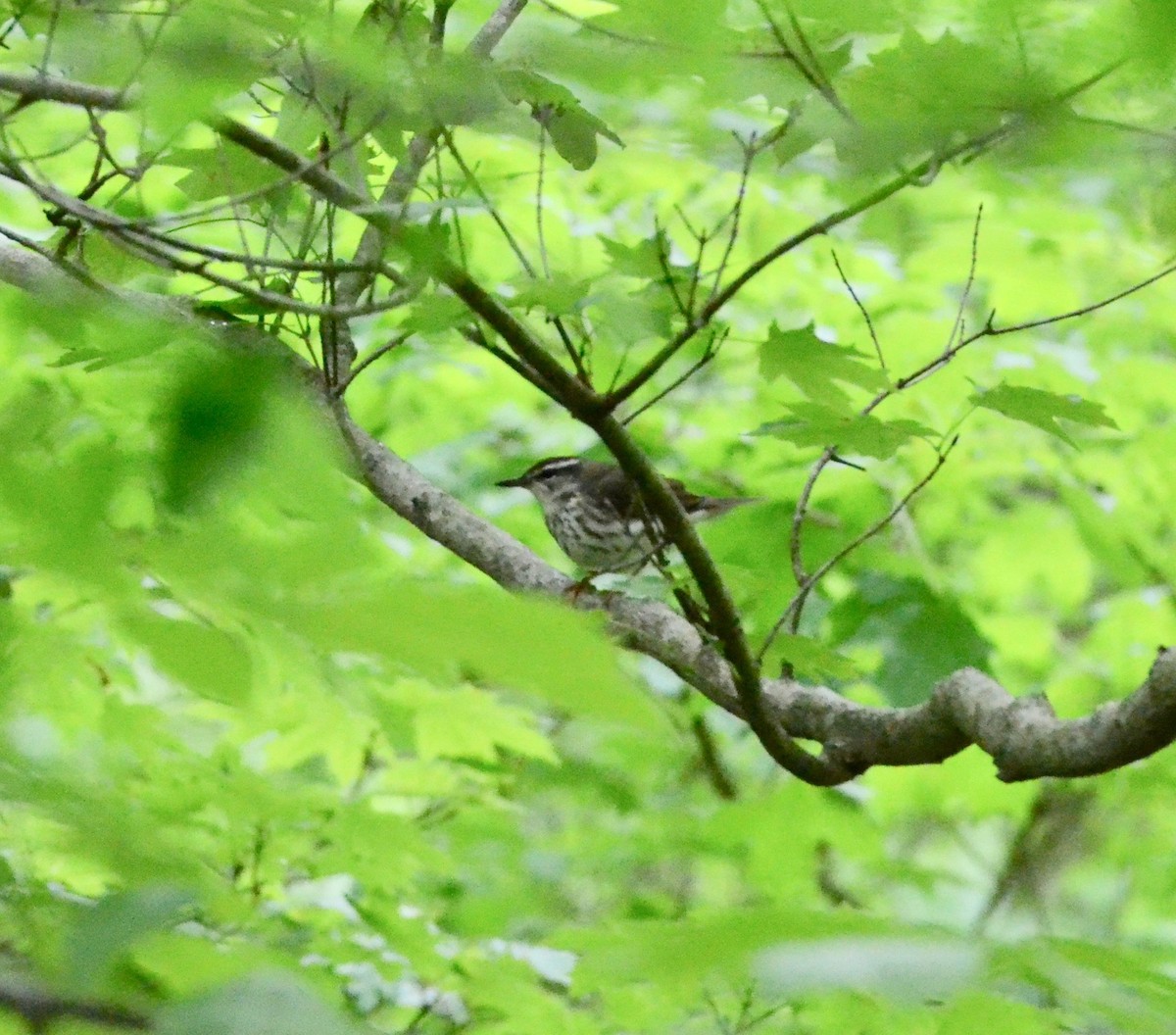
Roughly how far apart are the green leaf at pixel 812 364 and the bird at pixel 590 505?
2055 millimetres

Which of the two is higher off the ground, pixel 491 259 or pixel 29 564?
pixel 491 259

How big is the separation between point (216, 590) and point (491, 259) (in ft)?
13.0

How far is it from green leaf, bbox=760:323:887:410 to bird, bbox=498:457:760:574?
2055 mm

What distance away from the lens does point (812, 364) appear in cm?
199

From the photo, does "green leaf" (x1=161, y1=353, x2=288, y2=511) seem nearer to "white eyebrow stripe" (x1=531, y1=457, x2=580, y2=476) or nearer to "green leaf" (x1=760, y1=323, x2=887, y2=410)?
"green leaf" (x1=760, y1=323, x2=887, y2=410)

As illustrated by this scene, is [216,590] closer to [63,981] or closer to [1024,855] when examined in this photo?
[63,981]

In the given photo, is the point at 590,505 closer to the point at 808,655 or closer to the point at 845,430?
the point at 808,655

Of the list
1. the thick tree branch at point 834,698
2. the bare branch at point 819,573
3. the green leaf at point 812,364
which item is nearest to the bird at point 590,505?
the thick tree branch at point 834,698

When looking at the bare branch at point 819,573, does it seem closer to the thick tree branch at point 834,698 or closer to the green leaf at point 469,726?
the thick tree branch at point 834,698

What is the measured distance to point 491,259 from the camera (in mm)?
4574

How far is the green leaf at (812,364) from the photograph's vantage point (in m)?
1.97

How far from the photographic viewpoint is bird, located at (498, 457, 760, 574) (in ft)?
13.9

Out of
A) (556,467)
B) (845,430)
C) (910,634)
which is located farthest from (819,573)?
(556,467)

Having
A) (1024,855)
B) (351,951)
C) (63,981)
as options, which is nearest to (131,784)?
(351,951)
